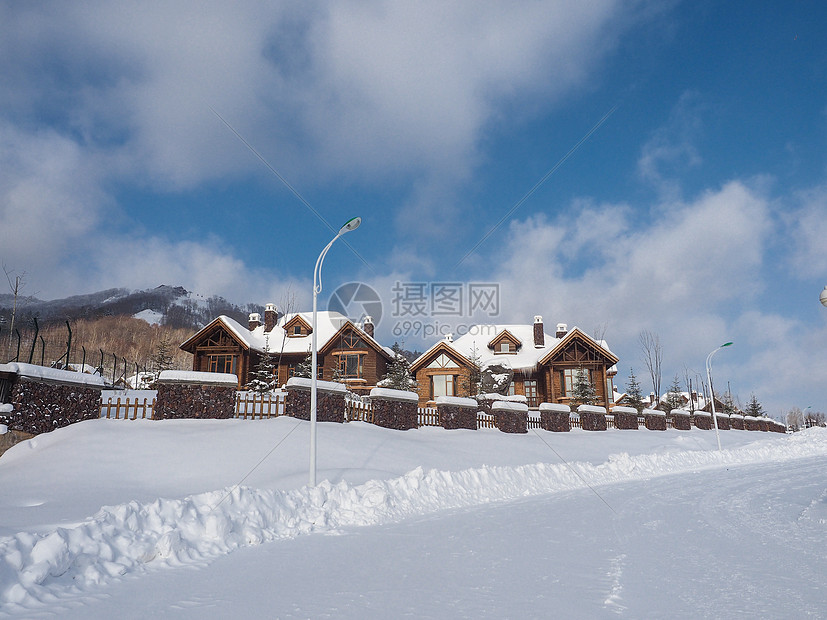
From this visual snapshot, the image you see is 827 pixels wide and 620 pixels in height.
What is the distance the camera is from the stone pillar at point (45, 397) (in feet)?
41.8

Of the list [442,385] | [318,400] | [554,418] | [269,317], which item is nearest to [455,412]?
[318,400]

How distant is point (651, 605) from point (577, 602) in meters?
0.66

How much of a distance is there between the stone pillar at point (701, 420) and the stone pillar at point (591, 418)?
15.5 meters

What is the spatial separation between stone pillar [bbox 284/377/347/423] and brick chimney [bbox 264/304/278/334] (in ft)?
86.1

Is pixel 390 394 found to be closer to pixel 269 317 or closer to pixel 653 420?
pixel 653 420

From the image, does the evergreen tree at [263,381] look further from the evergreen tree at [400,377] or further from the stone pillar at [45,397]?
the stone pillar at [45,397]

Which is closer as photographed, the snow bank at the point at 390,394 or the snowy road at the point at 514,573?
the snowy road at the point at 514,573

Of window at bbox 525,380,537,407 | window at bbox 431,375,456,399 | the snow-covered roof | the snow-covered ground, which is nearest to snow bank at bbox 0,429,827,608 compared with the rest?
the snow-covered ground

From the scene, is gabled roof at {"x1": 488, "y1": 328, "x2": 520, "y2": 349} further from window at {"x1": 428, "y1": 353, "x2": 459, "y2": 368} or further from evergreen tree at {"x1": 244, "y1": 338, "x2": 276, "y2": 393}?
evergreen tree at {"x1": 244, "y1": 338, "x2": 276, "y2": 393}

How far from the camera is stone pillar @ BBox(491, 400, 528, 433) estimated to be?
76.9ft

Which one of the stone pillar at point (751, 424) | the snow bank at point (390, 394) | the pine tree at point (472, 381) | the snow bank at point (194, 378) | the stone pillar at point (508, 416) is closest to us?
the snow bank at point (194, 378)

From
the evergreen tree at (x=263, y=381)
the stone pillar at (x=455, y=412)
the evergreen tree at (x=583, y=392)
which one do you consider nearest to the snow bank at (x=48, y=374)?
the stone pillar at (x=455, y=412)

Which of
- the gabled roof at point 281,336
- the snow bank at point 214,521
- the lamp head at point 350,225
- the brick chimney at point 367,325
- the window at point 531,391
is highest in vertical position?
the brick chimney at point 367,325

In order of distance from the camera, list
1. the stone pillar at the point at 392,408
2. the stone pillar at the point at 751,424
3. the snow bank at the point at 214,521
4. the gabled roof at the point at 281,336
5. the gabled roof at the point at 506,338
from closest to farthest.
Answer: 1. the snow bank at the point at 214,521
2. the stone pillar at the point at 392,408
3. the gabled roof at the point at 281,336
4. the gabled roof at the point at 506,338
5. the stone pillar at the point at 751,424
